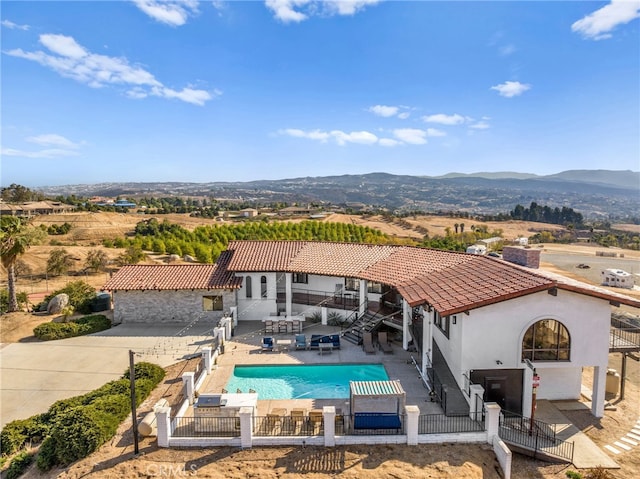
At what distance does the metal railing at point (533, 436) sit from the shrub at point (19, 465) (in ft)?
52.9

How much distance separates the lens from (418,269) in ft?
74.7

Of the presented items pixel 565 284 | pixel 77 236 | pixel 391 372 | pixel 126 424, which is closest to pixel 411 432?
pixel 391 372

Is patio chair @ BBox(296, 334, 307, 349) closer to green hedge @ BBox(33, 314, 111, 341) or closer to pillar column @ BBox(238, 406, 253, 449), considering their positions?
pillar column @ BBox(238, 406, 253, 449)

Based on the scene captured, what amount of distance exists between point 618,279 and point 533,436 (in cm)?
4772

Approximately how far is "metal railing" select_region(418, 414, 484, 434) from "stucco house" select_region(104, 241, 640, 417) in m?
1.28

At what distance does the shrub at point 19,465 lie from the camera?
13445 millimetres

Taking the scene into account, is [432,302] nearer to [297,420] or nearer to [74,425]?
[297,420]

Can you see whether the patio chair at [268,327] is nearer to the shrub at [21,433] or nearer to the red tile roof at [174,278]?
the red tile roof at [174,278]

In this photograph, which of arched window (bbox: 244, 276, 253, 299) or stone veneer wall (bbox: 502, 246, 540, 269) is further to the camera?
arched window (bbox: 244, 276, 253, 299)

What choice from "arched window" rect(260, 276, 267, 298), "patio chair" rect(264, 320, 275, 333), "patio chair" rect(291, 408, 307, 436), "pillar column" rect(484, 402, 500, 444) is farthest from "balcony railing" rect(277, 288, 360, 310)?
"pillar column" rect(484, 402, 500, 444)

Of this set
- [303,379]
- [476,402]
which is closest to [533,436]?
[476,402]

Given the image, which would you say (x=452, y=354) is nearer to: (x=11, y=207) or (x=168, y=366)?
(x=168, y=366)

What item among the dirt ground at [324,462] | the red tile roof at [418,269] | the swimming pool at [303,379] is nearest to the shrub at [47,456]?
the dirt ground at [324,462]

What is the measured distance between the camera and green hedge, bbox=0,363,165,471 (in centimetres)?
1347
